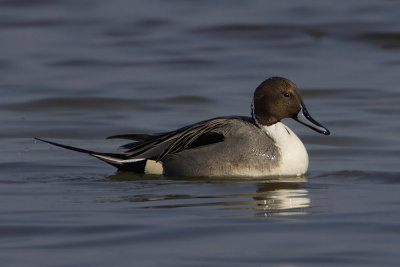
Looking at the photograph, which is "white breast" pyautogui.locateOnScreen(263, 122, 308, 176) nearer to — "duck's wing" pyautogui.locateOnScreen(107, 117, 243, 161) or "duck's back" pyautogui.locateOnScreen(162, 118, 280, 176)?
"duck's back" pyautogui.locateOnScreen(162, 118, 280, 176)

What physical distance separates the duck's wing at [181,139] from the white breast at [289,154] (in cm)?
39

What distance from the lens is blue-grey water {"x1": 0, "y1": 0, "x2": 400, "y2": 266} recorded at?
6.26 metres

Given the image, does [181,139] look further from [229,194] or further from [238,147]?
[229,194]

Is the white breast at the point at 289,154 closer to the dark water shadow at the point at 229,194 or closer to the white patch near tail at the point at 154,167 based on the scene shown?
the dark water shadow at the point at 229,194

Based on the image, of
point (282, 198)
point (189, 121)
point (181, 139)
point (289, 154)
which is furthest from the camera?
point (189, 121)

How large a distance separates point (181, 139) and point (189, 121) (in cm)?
258

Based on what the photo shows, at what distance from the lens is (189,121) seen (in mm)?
11492

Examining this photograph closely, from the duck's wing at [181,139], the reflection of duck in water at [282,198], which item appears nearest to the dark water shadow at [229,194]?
the reflection of duck in water at [282,198]

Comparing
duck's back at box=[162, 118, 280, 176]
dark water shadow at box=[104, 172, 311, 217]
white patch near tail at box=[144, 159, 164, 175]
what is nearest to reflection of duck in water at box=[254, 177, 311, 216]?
dark water shadow at box=[104, 172, 311, 217]

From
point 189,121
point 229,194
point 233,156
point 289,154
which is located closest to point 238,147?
point 233,156

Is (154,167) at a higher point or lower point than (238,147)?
lower

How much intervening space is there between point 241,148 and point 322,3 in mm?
10587

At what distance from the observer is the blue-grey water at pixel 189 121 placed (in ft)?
20.5

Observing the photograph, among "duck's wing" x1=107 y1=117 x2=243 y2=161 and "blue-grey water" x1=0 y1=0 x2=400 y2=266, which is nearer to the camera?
"blue-grey water" x1=0 y1=0 x2=400 y2=266
